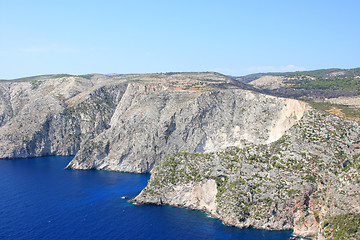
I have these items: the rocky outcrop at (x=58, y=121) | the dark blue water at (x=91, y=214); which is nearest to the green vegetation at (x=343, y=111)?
the dark blue water at (x=91, y=214)

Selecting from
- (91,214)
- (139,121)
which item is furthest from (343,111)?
(139,121)

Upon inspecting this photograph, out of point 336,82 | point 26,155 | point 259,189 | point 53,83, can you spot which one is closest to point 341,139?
point 259,189

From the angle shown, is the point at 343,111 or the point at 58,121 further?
the point at 58,121

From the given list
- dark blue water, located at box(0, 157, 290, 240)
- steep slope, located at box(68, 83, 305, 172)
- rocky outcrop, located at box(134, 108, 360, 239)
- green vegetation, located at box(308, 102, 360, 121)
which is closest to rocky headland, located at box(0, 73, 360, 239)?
rocky outcrop, located at box(134, 108, 360, 239)

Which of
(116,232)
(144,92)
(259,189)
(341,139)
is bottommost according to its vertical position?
(116,232)

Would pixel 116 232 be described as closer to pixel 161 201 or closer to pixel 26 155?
pixel 161 201

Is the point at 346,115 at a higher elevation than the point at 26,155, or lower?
higher

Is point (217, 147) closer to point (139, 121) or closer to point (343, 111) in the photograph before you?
point (139, 121)
